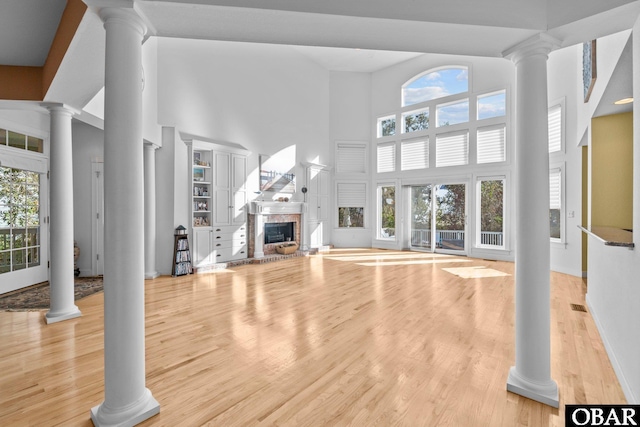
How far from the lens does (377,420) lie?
1862mm

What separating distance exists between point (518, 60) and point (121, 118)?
258 centimetres

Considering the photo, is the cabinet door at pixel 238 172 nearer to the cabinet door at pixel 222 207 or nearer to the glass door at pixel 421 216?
the cabinet door at pixel 222 207

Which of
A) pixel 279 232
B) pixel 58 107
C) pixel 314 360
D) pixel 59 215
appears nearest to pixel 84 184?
pixel 59 215

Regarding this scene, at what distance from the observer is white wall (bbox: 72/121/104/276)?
19.0 feet

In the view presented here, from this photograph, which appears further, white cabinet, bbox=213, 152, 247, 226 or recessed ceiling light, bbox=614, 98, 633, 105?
white cabinet, bbox=213, 152, 247, 226

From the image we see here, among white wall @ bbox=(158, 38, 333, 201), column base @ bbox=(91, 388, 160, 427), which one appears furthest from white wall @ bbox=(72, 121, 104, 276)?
column base @ bbox=(91, 388, 160, 427)

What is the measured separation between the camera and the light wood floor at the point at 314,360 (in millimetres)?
1954

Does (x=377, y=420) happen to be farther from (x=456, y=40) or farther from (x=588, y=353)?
(x=456, y=40)

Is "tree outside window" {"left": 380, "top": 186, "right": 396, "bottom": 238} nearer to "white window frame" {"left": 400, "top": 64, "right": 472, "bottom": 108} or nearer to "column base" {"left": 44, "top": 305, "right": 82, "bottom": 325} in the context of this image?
"white window frame" {"left": 400, "top": 64, "right": 472, "bottom": 108}

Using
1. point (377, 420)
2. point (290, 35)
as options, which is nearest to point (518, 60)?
point (290, 35)

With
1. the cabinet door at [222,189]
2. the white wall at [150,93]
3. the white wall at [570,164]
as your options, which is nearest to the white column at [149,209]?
the white wall at [150,93]

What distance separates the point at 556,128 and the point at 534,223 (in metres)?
5.65

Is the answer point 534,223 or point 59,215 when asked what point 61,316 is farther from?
point 534,223

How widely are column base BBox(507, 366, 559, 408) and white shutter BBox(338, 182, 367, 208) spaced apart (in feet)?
26.6
